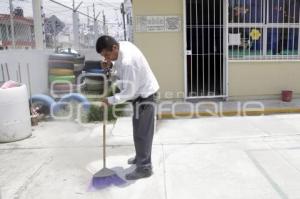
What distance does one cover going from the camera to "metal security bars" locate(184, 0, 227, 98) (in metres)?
7.68

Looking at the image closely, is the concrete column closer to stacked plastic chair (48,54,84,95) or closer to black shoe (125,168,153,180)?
stacked plastic chair (48,54,84,95)

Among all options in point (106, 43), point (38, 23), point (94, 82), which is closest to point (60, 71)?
point (94, 82)

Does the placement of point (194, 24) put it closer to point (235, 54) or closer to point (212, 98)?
point (235, 54)

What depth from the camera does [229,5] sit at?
7.66 m

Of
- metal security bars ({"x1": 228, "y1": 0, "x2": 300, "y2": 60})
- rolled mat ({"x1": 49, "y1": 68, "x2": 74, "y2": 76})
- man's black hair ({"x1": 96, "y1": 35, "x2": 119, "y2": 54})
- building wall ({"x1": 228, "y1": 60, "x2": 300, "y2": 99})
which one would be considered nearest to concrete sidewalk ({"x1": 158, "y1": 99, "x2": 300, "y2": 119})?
building wall ({"x1": 228, "y1": 60, "x2": 300, "y2": 99})

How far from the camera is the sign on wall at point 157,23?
7.42 m

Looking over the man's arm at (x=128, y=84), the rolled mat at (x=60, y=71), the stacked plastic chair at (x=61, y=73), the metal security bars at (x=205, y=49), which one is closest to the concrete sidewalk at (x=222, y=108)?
the metal security bars at (x=205, y=49)

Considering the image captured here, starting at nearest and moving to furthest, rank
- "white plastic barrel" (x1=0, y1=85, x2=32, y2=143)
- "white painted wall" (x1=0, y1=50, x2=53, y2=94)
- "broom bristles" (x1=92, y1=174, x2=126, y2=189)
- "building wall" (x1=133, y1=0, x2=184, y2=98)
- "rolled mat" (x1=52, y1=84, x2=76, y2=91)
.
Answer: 1. "broom bristles" (x1=92, y1=174, x2=126, y2=189)
2. "white plastic barrel" (x1=0, y1=85, x2=32, y2=143)
3. "white painted wall" (x1=0, y1=50, x2=53, y2=94)
4. "building wall" (x1=133, y1=0, x2=184, y2=98)
5. "rolled mat" (x1=52, y1=84, x2=76, y2=91)

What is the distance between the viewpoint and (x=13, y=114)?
567 centimetres

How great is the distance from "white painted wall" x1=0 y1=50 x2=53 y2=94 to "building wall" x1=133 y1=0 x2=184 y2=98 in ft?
8.33

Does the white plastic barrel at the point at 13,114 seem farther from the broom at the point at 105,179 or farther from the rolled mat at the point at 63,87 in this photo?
the rolled mat at the point at 63,87

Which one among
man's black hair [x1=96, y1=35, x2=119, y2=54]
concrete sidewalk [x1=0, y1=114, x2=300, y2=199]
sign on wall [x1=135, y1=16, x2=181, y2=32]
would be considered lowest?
concrete sidewalk [x1=0, y1=114, x2=300, y2=199]

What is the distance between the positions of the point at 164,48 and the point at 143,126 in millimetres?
3759

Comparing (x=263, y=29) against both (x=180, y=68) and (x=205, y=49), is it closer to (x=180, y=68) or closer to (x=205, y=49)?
(x=205, y=49)
